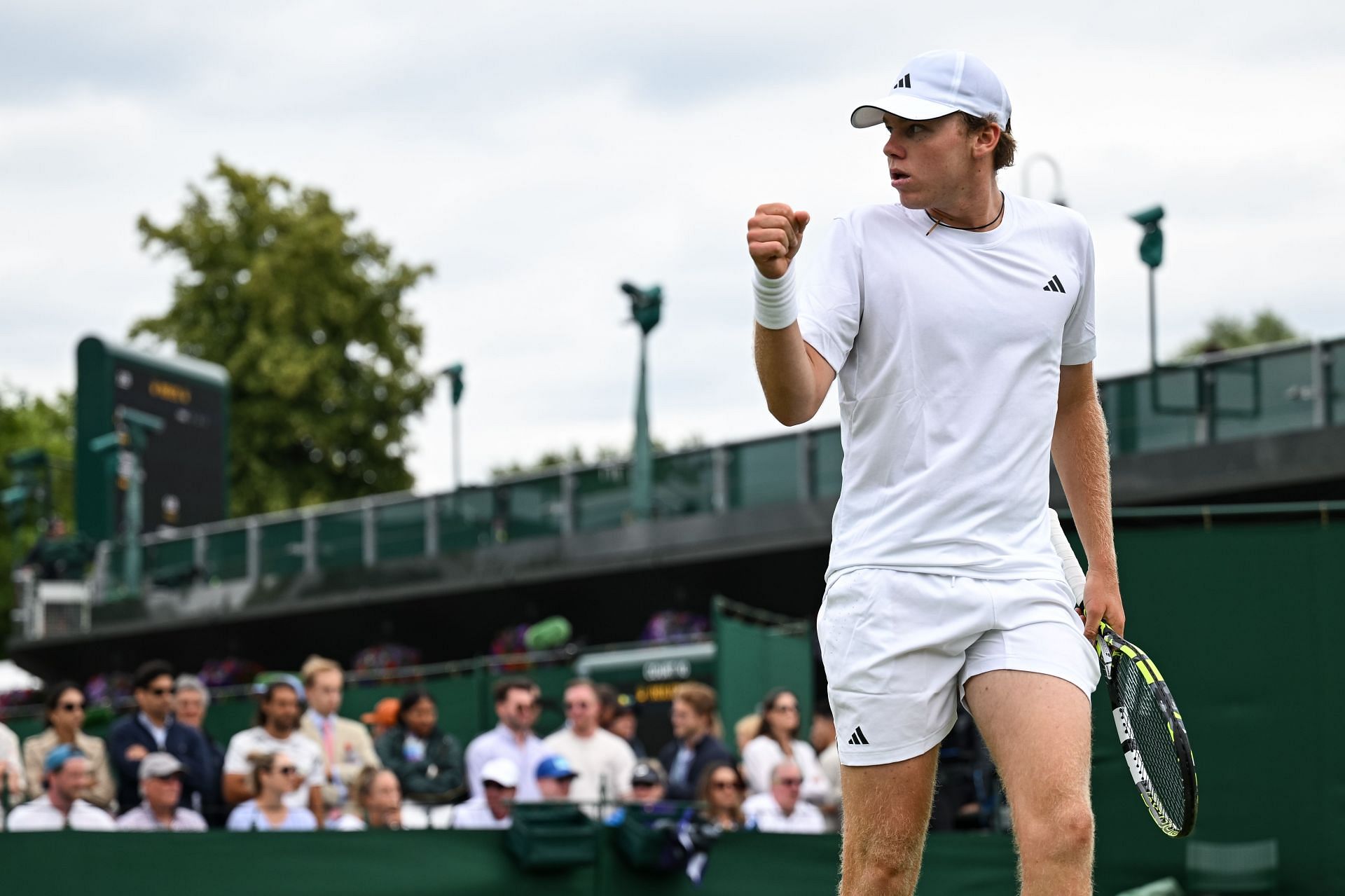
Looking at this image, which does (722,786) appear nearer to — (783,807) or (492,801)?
(783,807)

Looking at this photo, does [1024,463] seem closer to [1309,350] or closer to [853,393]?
[853,393]

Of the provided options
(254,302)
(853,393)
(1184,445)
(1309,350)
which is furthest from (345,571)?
(853,393)

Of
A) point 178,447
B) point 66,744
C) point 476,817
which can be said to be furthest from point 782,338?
point 178,447

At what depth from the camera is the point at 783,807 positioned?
1068 centimetres

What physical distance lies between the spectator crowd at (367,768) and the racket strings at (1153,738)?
4.65 m

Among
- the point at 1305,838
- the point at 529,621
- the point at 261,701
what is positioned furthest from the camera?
the point at 529,621

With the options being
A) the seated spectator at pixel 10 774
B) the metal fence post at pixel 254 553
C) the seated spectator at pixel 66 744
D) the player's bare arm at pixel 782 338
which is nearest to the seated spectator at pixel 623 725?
the seated spectator at pixel 66 744

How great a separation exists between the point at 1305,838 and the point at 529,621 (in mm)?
19559

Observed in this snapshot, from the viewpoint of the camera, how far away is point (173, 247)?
156 feet

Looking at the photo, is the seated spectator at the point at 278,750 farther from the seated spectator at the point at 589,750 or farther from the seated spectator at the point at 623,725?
the seated spectator at the point at 623,725

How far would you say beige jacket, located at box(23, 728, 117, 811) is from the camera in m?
10.4

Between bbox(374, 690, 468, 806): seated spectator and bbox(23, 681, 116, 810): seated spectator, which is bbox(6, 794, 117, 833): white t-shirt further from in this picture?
bbox(374, 690, 468, 806): seated spectator

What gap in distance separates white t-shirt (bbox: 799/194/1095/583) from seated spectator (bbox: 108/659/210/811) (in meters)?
6.77

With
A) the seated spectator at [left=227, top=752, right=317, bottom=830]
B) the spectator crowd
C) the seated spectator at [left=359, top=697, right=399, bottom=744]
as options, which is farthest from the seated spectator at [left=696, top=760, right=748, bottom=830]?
the seated spectator at [left=359, top=697, right=399, bottom=744]
